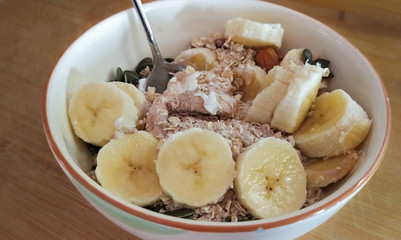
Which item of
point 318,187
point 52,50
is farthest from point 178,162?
point 52,50

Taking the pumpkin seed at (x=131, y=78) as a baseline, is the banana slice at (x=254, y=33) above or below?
above

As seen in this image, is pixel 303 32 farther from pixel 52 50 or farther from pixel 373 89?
pixel 52 50

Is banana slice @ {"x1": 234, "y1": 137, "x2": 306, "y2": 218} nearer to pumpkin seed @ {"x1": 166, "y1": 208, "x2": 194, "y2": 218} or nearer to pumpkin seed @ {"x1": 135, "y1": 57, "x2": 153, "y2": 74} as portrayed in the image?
pumpkin seed @ {"x1": 166, "y1": 208, "x2": 194, "y2": 218}

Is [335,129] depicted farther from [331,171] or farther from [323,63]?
[323,63]

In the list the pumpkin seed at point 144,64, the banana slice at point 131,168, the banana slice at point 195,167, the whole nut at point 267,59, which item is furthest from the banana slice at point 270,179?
the pumpkin seed at point 144,64

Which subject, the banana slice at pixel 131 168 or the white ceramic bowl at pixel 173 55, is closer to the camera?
the white ceramic bowl at pixel 173 55

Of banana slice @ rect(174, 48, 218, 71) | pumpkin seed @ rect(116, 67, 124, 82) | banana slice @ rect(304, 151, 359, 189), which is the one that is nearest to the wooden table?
banana slice @ rect(304, 151, 359, 189)

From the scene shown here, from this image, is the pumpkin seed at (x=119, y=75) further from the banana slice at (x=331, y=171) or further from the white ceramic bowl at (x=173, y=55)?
the banana slice at (x=331, y=171)
